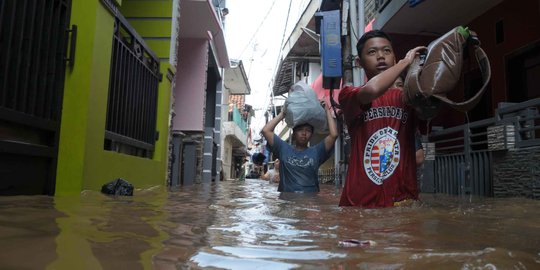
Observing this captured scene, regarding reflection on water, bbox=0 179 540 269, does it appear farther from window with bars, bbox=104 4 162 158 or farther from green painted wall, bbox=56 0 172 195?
window with bars, bbox=104 4 162 158

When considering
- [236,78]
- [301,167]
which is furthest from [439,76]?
[236,78]

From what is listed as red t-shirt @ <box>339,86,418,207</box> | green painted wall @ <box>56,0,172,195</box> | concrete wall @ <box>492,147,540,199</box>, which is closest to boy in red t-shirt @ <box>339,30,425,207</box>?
red t-shirt @ <box>339,86,418,207</box>

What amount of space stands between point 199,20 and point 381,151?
28.7 ft

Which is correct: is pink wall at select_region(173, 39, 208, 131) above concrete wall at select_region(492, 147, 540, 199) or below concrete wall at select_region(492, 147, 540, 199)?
above

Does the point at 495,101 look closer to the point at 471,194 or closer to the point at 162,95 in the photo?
the point at 471,194

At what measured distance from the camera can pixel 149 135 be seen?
6.95m

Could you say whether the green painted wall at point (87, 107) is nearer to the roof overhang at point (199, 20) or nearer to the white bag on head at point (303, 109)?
the white bag on head at point (303, 109)

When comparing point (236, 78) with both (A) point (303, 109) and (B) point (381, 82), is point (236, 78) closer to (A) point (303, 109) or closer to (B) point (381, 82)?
(A) point (303, 109)

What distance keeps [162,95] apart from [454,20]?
5.72 m

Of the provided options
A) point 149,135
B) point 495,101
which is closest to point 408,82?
point 149,135

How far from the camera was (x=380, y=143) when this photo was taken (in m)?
2.81

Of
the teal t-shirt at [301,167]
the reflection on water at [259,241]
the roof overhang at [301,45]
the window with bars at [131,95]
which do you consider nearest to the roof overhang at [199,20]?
Result: the window with bars at [131,95]

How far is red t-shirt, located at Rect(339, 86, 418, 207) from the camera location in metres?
2.78

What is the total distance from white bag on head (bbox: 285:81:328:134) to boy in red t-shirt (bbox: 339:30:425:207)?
2.91 m
